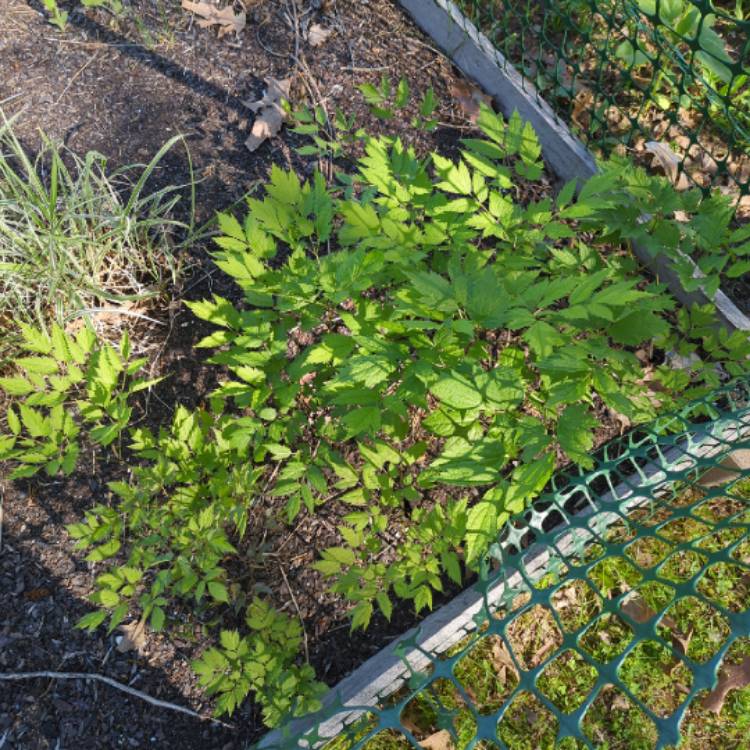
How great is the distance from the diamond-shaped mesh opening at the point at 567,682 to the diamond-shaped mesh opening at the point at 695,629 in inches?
12.1

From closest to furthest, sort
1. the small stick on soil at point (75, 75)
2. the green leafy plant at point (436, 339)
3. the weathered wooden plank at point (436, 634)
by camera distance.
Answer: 1. the green leafy plant at point (436, 339)
2. the weathered wooden plank at point (436, 634)
3. the small stick on soil at point (75, 75)

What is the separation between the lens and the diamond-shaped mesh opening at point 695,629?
228cm

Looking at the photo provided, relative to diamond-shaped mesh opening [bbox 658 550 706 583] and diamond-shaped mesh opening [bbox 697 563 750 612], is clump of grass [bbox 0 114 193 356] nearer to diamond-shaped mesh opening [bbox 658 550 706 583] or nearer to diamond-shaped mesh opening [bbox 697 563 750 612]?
diamond-shaped mesh opening [bbox 658 550 706 583]

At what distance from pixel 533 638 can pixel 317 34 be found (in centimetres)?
277

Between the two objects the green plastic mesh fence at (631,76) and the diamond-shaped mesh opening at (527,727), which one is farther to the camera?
the green plastic mesh fence at (631,76)

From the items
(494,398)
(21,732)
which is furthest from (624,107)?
(21,732)

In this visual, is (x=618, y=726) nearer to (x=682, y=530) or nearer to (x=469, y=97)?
(x=682, y=530)

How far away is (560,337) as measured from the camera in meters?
1.53

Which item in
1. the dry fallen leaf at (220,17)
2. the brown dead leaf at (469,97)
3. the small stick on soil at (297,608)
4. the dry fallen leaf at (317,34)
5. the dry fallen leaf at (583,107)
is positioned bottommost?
the small stick on soil at (297,608)

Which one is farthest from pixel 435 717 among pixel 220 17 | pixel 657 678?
pixel 220 17

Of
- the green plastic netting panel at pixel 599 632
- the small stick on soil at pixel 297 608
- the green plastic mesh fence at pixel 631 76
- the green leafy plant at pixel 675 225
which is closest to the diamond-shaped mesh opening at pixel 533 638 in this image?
the green plastic netting panel at pixel 599 632

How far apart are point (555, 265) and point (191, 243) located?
141cm

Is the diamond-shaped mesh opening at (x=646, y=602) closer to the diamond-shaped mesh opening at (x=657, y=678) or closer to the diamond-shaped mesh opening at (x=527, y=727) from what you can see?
the diamond-shaped mesh opening at (x=657, y=678)

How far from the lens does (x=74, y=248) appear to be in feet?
8.15
